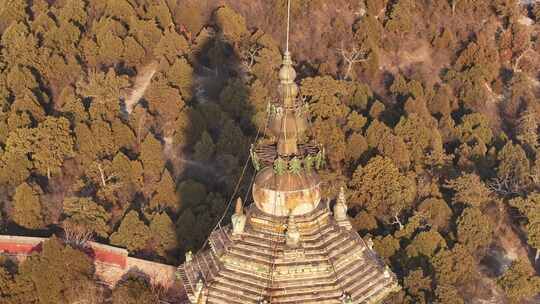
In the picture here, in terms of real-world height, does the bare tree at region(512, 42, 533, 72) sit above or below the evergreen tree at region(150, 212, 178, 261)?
above

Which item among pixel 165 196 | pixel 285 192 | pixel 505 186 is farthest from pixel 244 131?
pixel 285 192

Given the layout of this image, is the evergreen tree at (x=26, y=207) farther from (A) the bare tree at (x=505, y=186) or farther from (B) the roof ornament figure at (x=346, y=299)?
(A) the bare tree at (x=505, y=186)

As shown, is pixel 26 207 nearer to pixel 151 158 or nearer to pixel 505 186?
pixel 151 158

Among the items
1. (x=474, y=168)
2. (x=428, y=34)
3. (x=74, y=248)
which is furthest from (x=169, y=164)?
(x=428, y=34)

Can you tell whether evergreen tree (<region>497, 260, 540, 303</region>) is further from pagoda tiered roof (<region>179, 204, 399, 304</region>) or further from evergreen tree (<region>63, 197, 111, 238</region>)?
evergreen tree (<region>63, 197, 111, 238</region>)

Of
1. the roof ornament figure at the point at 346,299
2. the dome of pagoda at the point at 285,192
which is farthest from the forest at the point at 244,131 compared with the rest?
the roof ornament figure at the point at 346,299

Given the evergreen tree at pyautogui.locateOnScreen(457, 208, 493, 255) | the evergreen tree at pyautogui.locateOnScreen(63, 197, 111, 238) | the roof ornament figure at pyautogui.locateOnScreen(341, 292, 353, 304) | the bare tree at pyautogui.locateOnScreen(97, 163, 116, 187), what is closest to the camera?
the roof ornament figure at pyautogui.locateOnScreen(341, 292, 353, 304)

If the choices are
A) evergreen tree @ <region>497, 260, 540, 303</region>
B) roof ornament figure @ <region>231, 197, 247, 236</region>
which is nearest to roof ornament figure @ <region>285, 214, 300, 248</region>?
roof ornament figure @ <region>231, 197, 247, 236</region>

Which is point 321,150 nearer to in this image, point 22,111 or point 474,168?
point 474,168
